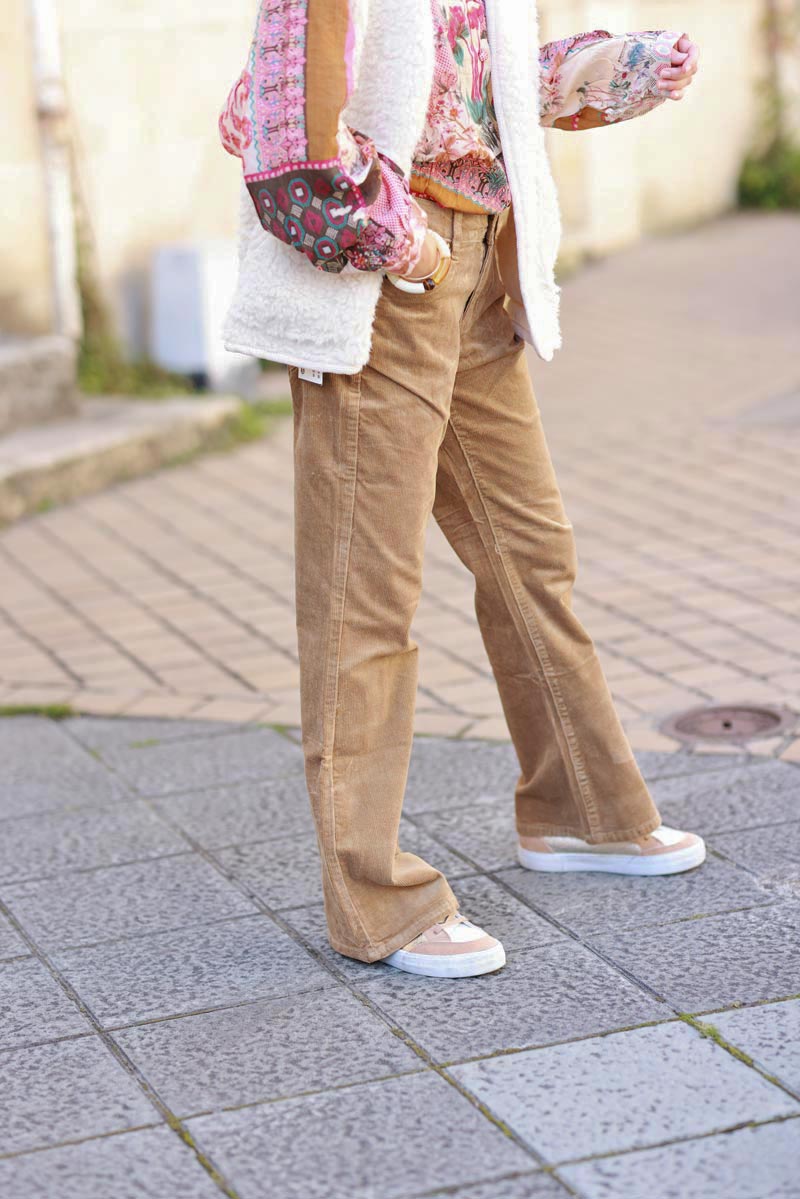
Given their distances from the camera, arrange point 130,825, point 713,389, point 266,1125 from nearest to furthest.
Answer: point 266,1125 < point 130,825 < point 713,389

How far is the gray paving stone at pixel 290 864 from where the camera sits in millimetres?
3273

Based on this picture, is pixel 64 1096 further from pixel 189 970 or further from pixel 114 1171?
pixel 189 970

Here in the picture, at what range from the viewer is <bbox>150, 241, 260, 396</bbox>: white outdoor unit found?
804cm

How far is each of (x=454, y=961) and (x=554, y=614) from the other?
0.63 metres

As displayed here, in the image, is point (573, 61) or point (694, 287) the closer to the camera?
point (573, 61)

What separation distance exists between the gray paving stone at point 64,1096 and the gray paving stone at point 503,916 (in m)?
0.72

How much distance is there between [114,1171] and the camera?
7.72 ft

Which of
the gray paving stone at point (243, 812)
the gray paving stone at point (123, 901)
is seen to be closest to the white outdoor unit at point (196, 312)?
the gray paving stone at point (243, 812)

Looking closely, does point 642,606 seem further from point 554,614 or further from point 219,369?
point 219,369

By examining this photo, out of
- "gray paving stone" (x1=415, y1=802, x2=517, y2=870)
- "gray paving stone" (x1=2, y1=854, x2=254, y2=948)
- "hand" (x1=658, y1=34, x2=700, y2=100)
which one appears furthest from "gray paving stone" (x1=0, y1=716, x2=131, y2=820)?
"hand" (x1=658, y1=34, x2=700, y2=100)

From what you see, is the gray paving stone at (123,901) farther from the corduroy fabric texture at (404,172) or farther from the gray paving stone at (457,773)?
the corduroy fabric texture at (404,172)

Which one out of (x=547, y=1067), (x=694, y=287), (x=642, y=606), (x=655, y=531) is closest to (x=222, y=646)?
(x=642, y=606)

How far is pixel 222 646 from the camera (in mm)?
4930

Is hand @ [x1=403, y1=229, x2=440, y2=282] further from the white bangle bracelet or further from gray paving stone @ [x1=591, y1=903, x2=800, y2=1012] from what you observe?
gray paving stone @ [x1=591, y1=903, x2=800, y2=1012]
